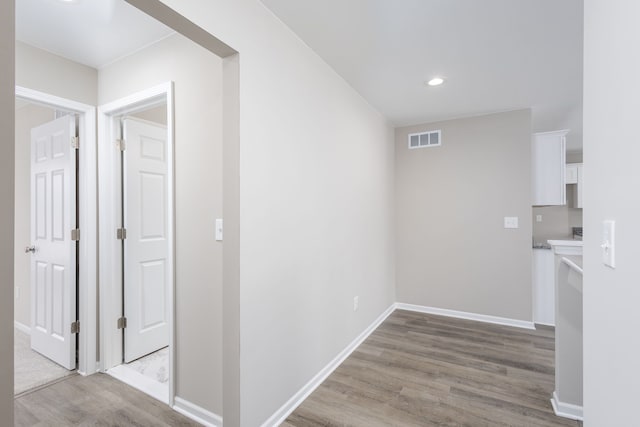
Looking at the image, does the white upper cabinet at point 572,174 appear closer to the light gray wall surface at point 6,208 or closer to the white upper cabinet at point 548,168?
the white upper cabinet at point 548,168

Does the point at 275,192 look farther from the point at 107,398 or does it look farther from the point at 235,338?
the point at 107,398

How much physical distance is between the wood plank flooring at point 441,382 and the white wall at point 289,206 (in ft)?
0.82

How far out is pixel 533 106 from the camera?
342cm

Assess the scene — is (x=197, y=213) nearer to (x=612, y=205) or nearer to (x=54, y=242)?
→ (x=54, y=242)

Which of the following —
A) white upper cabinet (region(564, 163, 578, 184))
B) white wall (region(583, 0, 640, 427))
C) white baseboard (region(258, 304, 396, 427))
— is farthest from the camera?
white upper cabinet (region(564, 163, 578, 184))

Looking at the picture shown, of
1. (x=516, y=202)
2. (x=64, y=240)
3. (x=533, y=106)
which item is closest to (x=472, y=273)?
(x=516, y=202)

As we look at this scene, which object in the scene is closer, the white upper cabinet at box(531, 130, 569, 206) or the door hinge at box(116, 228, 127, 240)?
the door hinge at box(116, 228, 127, 240)

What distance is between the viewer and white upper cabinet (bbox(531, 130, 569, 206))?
3490 mm

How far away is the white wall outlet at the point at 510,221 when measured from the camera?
3.48 m

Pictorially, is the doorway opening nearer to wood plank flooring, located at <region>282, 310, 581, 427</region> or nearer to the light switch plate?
wood plank flooring, located at <region>282, 310, 581, 427</region>

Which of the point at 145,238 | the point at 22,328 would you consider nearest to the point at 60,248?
the point at 145,238

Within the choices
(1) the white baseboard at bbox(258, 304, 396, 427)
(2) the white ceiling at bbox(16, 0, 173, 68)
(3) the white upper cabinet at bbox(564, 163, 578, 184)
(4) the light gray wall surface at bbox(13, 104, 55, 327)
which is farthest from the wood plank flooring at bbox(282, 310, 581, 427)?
(3) the white upper cabinet at bbox(564, 163, 578, 184)

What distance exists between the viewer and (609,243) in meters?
0.77

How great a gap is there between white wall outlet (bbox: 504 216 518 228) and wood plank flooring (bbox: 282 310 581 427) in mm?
1188
